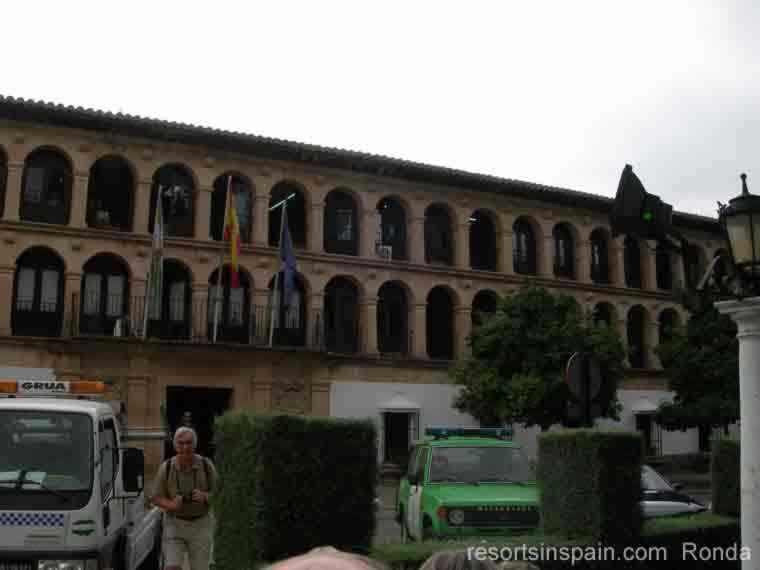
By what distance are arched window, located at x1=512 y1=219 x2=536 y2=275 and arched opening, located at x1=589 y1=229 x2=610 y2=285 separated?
9.93ft

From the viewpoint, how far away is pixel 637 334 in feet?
123

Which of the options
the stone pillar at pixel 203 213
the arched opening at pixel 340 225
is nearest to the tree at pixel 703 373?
the arched opening at pixel 340 225

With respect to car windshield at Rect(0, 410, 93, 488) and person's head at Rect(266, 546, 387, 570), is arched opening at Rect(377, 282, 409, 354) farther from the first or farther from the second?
person's head at Rect(266, 546, 387, 570)

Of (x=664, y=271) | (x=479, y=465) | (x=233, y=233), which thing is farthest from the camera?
(x=664, y=271)

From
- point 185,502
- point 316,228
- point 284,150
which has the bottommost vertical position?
point 185,502

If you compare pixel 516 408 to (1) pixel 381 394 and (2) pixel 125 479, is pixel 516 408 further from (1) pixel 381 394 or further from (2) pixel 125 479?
(2) pixel 125 479

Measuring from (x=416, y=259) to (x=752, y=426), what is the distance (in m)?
24.0

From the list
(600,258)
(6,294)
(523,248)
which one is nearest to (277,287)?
(6,294)

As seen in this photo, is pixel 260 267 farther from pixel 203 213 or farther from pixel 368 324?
pixel 368 324

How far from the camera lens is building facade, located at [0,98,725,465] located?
26.5 metres

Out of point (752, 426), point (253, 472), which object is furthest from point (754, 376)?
point (253, 472)

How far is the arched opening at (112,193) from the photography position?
28.0m

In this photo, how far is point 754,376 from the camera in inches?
310

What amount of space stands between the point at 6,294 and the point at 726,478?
20.7m
